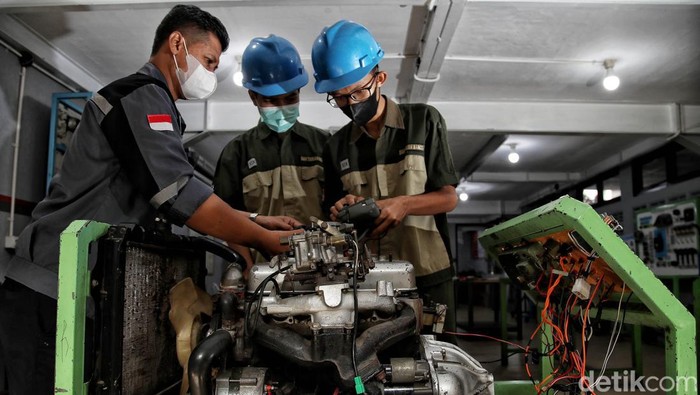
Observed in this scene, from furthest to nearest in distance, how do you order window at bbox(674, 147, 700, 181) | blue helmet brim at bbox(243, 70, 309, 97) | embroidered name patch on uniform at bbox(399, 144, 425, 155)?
window at bbox(674, 147, 700, 181) → blue helmet brim at bbox(243, 70, 309, 97) → embroidered name patch on uniform at bbox(399, 144, 425, 155)

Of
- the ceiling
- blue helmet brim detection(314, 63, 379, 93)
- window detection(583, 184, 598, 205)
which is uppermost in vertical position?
the ceiling

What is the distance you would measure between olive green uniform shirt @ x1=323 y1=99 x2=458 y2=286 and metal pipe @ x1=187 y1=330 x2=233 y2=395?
96 centimetres

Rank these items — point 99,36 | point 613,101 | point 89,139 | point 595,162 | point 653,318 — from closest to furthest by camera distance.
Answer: point 653,318
point 89,139
point 99,36
point 613,101
point 595,162

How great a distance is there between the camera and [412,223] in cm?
196

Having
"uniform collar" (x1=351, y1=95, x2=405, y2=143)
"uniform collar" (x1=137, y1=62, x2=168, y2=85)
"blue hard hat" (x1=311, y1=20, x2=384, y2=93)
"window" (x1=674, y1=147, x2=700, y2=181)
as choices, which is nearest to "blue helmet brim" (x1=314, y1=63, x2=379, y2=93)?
"blue hard hat" (x1=311, y1=20, x2=384, y2=93)

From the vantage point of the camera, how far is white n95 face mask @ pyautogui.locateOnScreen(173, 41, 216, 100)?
1.71m

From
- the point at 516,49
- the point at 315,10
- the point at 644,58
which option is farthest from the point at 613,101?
the point at 315,10

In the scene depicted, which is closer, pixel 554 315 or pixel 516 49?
pixel 554 315

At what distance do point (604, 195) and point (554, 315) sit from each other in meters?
8.88

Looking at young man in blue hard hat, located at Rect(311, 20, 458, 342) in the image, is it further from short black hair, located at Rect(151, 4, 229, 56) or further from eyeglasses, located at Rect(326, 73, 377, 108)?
short black hair, located at Rect(151, 4, 229, 56)

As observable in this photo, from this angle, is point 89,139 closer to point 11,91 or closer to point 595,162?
point 11,91

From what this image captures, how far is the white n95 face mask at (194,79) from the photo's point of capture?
1.71m

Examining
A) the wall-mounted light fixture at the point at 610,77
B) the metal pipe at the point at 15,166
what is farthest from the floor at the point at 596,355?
the metal pipe at the point at 15,166

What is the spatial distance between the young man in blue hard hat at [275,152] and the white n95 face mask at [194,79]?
448 mm
